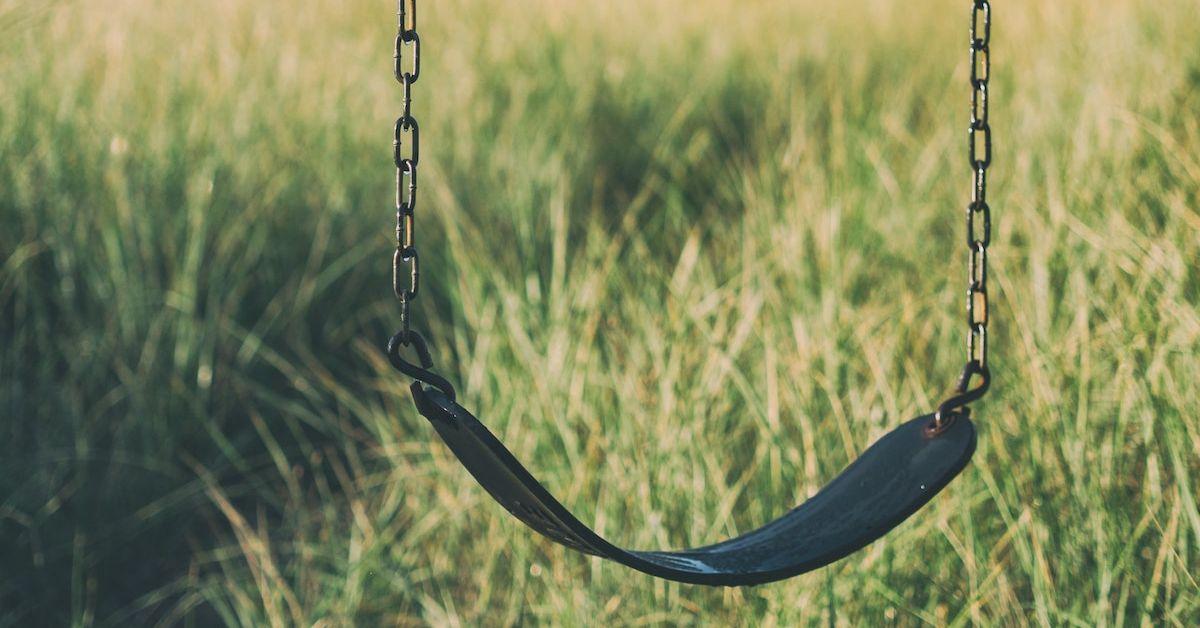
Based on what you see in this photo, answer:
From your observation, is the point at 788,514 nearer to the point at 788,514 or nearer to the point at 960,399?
the point at 788,514

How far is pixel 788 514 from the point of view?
53.6 inches

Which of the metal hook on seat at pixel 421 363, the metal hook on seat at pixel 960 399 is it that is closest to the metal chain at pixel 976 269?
the metal hook on seat at pixel 960 399

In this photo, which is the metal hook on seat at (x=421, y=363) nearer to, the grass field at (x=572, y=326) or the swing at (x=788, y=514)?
the swing at (x=788, y=514)

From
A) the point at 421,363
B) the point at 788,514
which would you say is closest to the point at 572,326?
the point at 788,514

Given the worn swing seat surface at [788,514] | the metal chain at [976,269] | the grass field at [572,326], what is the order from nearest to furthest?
the worn swing seat surface at [788,514] → the metal chain at [976,269] → the grass field at [572,326]

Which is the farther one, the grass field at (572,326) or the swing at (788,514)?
the grass field at (572,326)

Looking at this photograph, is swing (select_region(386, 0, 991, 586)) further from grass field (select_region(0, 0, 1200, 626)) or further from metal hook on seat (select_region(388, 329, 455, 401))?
grass field (select_region(0, 0, 1200, 626))

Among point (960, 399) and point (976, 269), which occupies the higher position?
point (976, 269)

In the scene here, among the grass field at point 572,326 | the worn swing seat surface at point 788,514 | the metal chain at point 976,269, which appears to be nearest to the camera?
the worn swing seat surface at point 788,514

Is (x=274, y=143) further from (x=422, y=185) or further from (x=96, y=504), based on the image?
(x=96, y=504)

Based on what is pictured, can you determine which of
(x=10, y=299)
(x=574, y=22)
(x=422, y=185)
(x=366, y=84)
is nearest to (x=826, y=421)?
(x=422, y=185)

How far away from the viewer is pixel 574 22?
3777mm

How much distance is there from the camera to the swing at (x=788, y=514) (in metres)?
1.13

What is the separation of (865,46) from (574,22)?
2.79 feet
